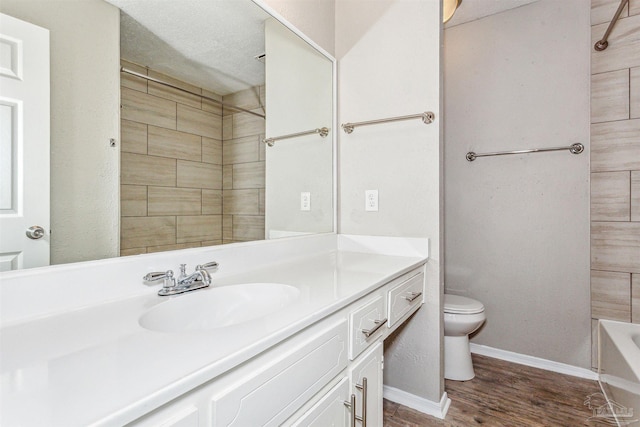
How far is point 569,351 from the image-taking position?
6.51 ft

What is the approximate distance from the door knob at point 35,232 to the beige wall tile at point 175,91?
0.49 m

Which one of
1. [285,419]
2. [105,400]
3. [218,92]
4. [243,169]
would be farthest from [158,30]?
[285,419]

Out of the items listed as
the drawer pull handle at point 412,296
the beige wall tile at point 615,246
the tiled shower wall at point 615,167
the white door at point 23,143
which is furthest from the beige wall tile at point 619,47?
the white door at point 23,143

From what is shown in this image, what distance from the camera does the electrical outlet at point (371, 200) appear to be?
1.72 m

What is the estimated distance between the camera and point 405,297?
4.36 feet

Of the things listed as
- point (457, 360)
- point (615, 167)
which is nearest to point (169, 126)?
point (457, 360)

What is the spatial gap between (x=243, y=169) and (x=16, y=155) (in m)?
0.67

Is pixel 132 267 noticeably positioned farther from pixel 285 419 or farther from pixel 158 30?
pixel 158 30

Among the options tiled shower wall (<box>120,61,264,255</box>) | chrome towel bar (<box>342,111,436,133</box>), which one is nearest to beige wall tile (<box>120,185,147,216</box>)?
tiled shower wall (<box>120,61,264,255</box>)

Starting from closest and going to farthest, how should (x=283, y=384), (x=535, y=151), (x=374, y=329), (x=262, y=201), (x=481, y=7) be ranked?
1. (x=283, y=384)
2. (x=374, y=329)
3. (x=262, y=201)
4. (x=535, y=151)
5. (x=481, y=7)

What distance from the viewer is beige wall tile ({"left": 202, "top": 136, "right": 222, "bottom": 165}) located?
1.14 meters

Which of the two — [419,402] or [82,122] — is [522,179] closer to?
[419,402]

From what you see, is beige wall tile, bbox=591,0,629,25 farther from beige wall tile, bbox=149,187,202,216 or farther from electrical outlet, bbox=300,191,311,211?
beige wall tile, bbox=149,187,202,216

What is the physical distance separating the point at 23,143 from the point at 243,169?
66 cm
